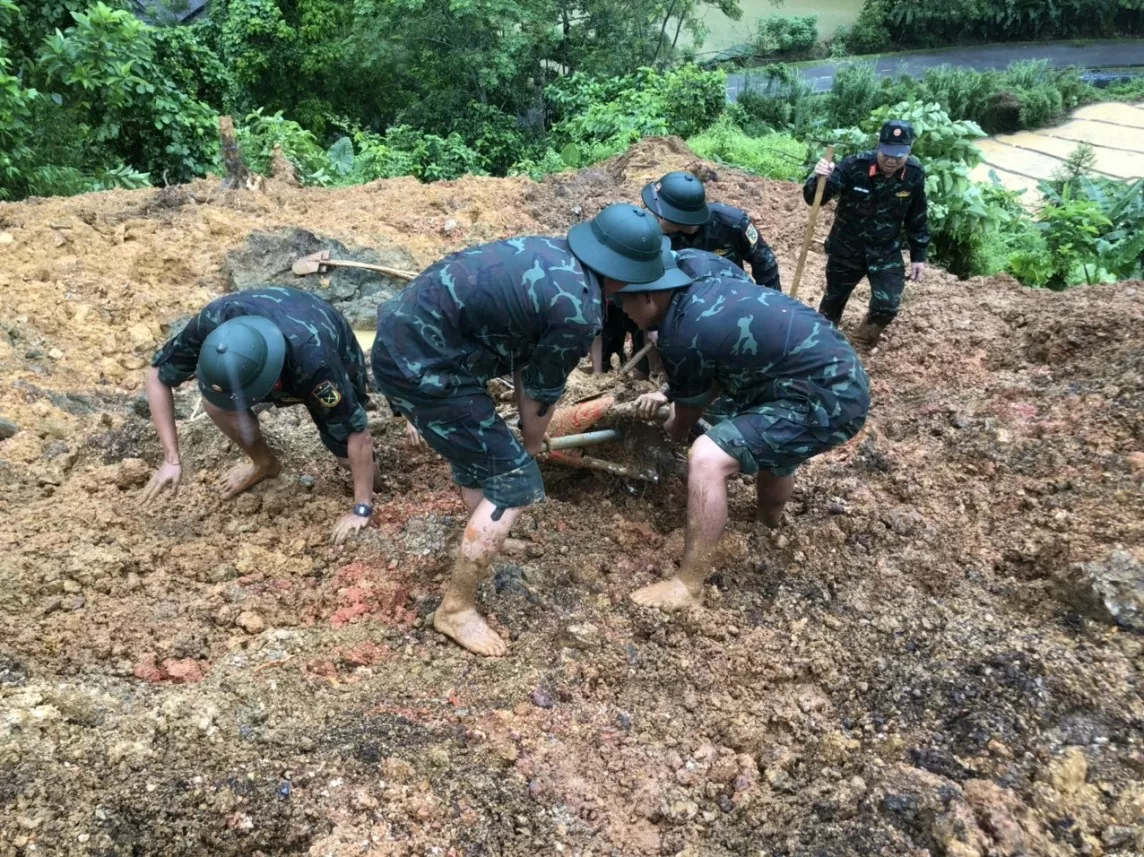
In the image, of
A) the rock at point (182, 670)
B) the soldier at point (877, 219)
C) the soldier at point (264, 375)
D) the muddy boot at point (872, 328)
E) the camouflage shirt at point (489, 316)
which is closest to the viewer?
the camouflage shirt at point (489, 316)

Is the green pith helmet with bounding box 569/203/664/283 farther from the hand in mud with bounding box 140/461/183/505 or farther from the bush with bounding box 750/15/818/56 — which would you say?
the bush with bounding box 750/15/818/56

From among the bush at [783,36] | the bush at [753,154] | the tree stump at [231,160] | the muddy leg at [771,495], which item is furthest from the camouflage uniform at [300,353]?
the bush at [783,36]

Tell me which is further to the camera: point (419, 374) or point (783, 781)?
point (419, 374)

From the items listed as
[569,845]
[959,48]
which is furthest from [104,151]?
[959,48]

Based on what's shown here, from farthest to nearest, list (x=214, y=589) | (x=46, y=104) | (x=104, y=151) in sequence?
(x=104, y=151) → (x=46, y=104) → (x=214, y=589)

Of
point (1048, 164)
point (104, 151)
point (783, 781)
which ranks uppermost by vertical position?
point (104, 151)

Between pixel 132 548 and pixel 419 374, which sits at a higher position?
pixel 419 374

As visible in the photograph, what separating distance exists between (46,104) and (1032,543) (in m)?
9.61

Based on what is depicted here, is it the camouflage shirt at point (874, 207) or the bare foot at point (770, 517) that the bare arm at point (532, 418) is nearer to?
the bare foot at point (770, 517)

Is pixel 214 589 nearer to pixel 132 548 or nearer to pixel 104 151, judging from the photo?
pixel 132 548

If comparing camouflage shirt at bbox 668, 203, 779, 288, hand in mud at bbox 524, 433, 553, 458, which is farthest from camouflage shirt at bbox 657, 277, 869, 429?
camouflage shirt at bbox 668, 203, 779, 288

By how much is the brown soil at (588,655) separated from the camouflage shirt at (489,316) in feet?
3.17

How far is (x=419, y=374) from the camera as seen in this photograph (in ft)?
8.74

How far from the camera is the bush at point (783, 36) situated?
2467cm
